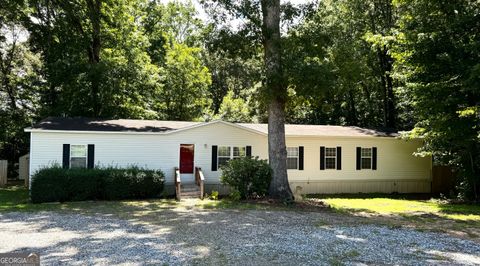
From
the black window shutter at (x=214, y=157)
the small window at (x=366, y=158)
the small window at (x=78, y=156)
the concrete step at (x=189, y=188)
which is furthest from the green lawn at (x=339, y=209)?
the small window at (x=366, y=158)

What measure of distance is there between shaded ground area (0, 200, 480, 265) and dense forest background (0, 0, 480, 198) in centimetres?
622

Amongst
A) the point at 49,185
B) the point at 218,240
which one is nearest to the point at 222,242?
the point at 218,240

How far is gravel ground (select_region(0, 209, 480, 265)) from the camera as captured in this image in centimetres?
768

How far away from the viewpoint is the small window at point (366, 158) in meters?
22.7

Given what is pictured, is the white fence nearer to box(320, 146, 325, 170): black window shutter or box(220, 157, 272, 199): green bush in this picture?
box(220, 157, 272, 199): green bush

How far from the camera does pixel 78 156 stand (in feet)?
59.1

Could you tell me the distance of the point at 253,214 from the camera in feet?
44.0

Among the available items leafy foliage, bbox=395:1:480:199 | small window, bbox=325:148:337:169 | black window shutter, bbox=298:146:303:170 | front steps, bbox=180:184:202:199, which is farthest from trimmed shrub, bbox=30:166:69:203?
leafy foliage, bbox=395:1:480:199

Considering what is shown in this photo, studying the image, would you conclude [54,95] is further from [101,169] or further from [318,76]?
[318,76]

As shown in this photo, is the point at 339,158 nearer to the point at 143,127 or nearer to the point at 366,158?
the point at 366,158

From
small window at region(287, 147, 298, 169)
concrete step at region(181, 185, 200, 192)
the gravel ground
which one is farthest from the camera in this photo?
small window at region(287, 147, 298, 169)

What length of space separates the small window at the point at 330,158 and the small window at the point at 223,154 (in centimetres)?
540

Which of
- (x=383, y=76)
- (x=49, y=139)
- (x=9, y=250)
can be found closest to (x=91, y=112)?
(x=49, y=139)

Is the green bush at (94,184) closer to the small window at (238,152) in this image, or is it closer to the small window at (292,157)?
the small window at (238,152)
